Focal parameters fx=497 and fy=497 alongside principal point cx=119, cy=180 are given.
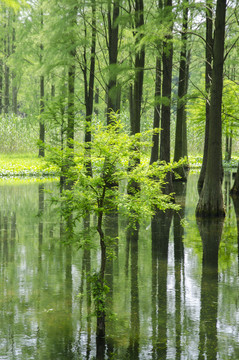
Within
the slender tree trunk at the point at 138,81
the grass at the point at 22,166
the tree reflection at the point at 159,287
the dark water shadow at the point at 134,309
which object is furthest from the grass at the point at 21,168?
the dark water shadow at the point at 134,309

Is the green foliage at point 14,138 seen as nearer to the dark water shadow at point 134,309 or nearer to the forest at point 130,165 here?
the forest at point 130,165

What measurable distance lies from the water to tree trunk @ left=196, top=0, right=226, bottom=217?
1609mm

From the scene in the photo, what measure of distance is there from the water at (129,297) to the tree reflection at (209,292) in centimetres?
1

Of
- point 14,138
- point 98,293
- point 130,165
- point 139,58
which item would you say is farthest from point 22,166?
point 98,293

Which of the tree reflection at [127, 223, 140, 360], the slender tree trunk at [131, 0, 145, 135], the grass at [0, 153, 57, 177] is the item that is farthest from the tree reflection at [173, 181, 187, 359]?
the grass at [0, 153, 57, 177]

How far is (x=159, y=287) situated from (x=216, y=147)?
6698 millimetres

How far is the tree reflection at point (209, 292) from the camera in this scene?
16.3ft

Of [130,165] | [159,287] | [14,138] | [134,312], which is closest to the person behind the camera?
[134,312]

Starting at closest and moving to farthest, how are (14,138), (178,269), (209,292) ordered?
(209,292) < (178,269) < (14,138)

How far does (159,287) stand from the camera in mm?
6820

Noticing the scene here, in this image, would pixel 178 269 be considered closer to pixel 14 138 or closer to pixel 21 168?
pixel 21 168

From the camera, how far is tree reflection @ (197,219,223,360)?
4965mm

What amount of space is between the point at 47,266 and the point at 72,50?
42.5 ft

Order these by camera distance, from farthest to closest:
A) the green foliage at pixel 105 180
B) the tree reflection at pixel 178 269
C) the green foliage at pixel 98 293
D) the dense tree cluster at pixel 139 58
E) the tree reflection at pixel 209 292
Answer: the dense tree cluster at pixel 139 58
the green foliage at pixel 105 180
the tree reflection at pixel 178 269
the green foliage at pixel 98 293
the tree reflection at pixel 209 292
